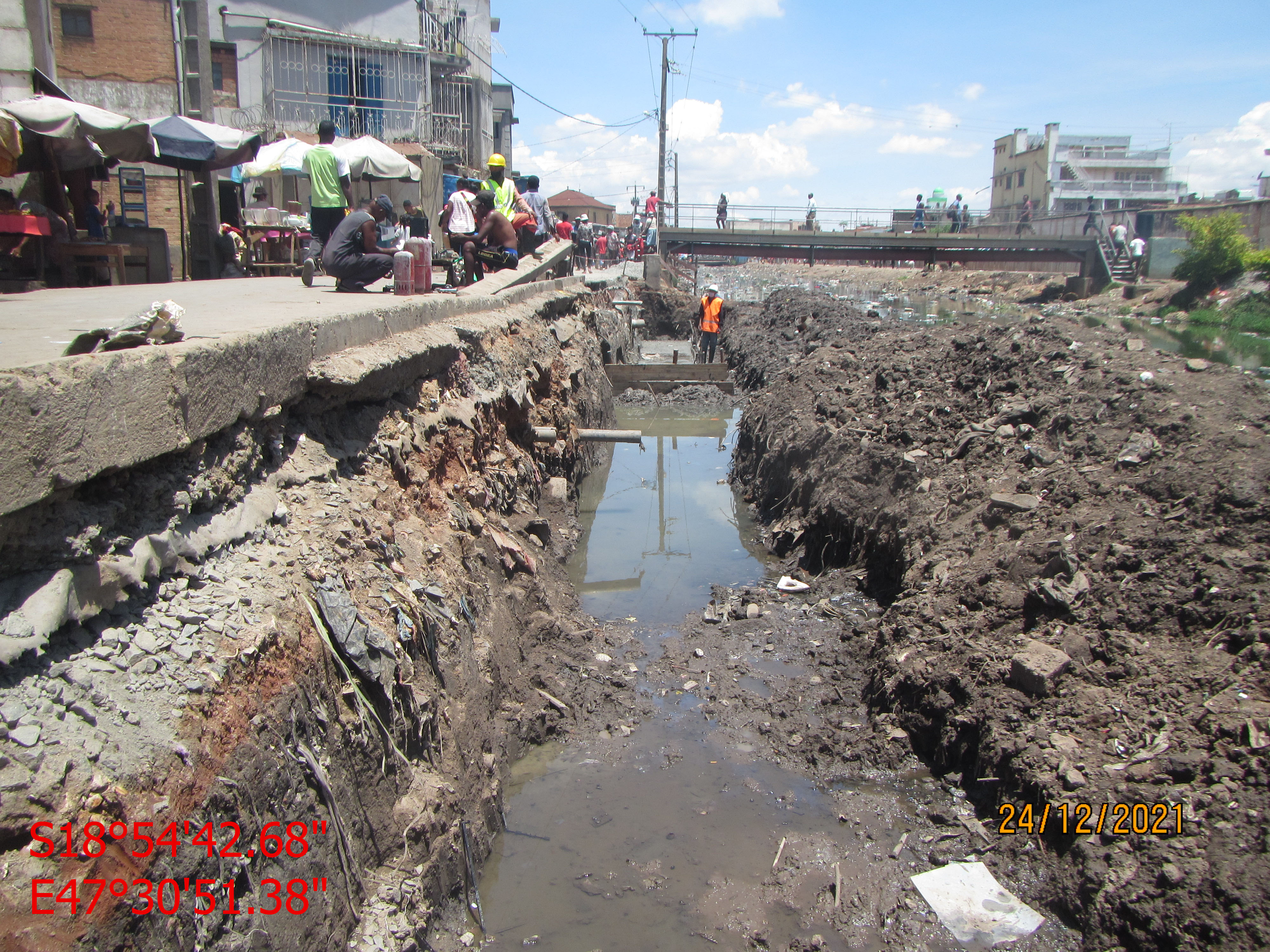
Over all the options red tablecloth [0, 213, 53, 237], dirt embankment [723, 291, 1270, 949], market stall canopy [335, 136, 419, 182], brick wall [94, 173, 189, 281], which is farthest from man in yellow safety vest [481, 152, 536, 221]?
brick wall [94, 173, 189, 281]

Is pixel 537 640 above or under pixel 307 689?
under

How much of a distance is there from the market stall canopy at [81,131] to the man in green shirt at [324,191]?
1731 millimetres

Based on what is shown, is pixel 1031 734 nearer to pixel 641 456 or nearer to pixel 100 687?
pixel 100 687

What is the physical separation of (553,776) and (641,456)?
905cm

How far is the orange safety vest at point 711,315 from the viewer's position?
19891 mm

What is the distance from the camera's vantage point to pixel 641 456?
44.4ft

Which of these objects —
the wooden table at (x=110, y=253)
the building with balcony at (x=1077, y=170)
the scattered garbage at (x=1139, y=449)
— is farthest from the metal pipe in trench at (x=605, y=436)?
the building with balcony at (x=1077, y=170)

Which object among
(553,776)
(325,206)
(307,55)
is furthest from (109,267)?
(307,55)

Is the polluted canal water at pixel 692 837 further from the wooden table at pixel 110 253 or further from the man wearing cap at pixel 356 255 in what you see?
the wooden table at pixel 110 253

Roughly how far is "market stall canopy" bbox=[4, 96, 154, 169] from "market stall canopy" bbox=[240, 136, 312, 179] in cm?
218

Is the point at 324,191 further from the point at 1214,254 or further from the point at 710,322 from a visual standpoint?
the point at 1214,254

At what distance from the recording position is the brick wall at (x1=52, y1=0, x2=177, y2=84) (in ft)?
54.1

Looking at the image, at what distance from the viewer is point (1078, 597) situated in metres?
4.75

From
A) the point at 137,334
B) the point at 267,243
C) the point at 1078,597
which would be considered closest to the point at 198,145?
the point at 267,243
